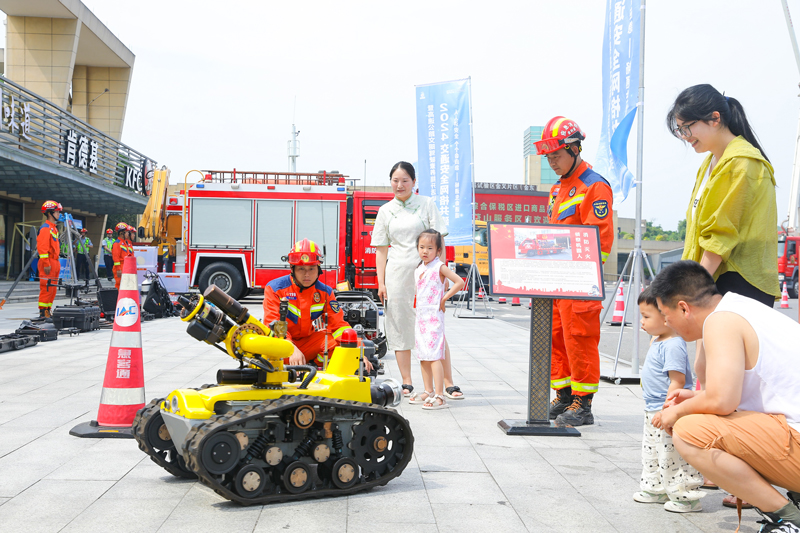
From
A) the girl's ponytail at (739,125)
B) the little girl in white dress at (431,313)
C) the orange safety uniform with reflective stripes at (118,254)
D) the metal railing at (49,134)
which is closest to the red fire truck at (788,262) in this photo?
the metal railing at (49,134)

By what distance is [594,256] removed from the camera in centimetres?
485

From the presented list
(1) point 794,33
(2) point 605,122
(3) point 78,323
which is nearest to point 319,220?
(3) point 78,323

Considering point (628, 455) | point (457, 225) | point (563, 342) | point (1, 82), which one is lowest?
point (628, 455)

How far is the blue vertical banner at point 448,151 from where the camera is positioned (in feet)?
55.3

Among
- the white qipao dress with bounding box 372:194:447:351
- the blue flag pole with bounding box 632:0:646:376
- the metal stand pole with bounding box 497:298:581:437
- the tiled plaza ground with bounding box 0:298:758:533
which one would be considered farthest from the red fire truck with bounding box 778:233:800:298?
the metal stand pole with bounding box 497:298:581:437

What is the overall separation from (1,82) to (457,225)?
1169 cm

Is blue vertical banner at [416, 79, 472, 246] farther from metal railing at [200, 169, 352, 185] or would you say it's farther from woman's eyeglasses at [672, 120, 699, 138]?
woman's eyeglasses at [672, 120, 699, 138]

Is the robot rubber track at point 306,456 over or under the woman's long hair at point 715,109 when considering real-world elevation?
under

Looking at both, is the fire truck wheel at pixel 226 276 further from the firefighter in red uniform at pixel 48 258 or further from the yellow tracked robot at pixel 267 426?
the yellow tracked robot at pixel 267 426

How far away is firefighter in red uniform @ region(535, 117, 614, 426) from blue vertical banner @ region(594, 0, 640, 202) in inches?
103

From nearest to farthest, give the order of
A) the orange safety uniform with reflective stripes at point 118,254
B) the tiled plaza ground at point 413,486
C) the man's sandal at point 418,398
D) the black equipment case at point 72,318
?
the tiled plaza ground at point 413,486, the man's sandal at point 418,398, the black equipment case at point 72,318, the orange safety uniform with reflective stripes at point 118,254

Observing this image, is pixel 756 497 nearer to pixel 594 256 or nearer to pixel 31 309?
pixel 594 256

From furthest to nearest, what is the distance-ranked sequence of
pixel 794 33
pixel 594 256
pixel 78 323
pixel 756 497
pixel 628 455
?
1. pixel 78 323
2. pixel 794 33
3. pixel 594 256
4. pixel 628 455
5. pixel 756 497

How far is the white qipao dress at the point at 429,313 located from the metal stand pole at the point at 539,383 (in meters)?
0.99
